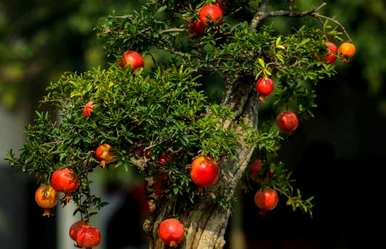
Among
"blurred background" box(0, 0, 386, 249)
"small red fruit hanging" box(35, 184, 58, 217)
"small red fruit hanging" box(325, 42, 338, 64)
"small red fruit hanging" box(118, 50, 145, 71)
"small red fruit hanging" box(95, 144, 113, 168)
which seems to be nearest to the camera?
"small red fruit hanging" box(95, 144, 113, 168)

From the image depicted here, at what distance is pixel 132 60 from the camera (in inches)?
106

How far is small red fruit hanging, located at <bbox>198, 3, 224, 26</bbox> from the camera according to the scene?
2637 millimetres

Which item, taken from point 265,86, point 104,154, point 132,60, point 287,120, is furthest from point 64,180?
point 287,120

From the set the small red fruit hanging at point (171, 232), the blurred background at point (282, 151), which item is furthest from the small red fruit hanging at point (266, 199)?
the blurred background at point (282, 151)

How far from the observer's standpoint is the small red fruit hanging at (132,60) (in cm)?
267

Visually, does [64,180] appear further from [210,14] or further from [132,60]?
[210,14]

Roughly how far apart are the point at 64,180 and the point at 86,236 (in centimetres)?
22

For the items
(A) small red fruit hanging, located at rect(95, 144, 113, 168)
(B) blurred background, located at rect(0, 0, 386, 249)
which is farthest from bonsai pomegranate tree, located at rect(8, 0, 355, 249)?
(B) blurred background, located at rect(0, 0, 386, 249)

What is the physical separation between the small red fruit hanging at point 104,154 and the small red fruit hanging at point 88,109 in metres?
0.09

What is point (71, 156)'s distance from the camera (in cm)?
242

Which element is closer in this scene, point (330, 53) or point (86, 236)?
point (86, 236)

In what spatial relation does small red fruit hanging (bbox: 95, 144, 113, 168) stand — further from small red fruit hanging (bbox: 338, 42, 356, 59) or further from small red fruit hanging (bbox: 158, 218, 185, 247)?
small red fruit hanging (bbox: 338, 42, 356, 59)

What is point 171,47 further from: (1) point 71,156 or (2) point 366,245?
(2) point 366,245

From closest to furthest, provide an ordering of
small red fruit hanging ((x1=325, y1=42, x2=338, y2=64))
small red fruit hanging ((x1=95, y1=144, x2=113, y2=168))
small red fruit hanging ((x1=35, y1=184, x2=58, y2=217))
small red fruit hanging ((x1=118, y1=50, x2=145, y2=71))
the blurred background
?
small red fruit hanging ((x1=95, y1=144, x2=113, y2=168))
small red fruit hanging ((x1=35, y1=184, x2=58, y2=217))
small red fruit hanging ((x1=118, y1=50, x2=145, y2=71))
small red fruit hanging ((x1=325, y1=42, x2=338, y2=64))
the blurred background
